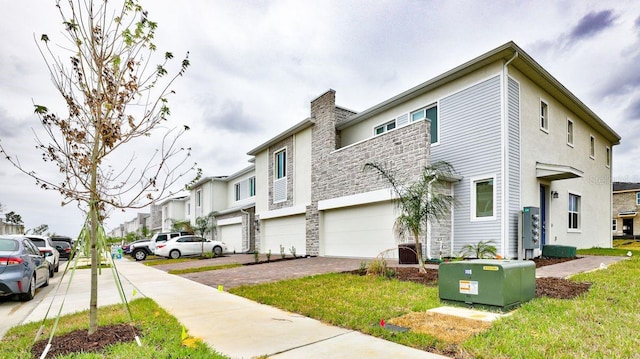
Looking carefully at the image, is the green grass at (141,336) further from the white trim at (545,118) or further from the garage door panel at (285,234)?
the white trim at (545,118)

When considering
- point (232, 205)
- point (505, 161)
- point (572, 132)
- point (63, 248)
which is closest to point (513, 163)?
point (505, 161)

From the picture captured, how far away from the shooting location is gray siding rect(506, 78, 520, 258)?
12109 mm

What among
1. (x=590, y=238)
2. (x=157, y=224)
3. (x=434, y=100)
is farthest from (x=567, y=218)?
(x=157, y=224)

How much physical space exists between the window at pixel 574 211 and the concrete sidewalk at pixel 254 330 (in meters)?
15.9

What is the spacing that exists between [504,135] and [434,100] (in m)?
3.37

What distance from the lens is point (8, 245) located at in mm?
8594

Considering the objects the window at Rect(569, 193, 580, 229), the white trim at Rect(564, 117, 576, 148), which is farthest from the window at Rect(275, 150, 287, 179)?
the window at Rect(569, 193, 580, 229)

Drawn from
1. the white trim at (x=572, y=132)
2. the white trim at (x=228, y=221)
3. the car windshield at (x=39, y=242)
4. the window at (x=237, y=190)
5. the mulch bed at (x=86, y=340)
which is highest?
the white trim at (x=572, y=132)

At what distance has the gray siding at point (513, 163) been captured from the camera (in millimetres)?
12109

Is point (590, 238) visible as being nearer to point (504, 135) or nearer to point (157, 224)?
point (504, 135)

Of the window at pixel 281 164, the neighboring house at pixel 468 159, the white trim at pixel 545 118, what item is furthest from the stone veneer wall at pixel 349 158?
the white trim at pixel 545 118

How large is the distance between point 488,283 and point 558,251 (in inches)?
373

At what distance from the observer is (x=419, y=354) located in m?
4.07

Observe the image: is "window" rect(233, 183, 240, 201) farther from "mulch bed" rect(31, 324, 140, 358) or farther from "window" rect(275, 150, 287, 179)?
"mulch bed" rect(31, 324, 140, 358)
